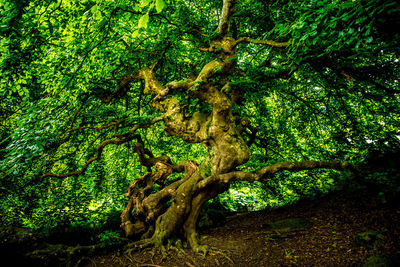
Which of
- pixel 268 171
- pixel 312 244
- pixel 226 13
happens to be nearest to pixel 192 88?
pixel 226 13

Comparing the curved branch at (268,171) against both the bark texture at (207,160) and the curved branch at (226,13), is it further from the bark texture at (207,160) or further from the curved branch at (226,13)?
the curved branch at (226,13)

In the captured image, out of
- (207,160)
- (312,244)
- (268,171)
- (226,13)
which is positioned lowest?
(312,244)

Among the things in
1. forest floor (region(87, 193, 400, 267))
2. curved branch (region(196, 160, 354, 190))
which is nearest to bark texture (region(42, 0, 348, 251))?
curved branch (region(196, 160, 354, 190))

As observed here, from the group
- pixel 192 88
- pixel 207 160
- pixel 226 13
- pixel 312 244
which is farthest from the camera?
pixel 207 160

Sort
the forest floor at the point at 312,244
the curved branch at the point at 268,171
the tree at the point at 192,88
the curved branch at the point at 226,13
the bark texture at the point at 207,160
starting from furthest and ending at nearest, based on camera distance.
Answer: the curved branch at the point at 226,13 < the bark texture at the point at 207,160 < the curved branch at the point at 268,171 < the tree at the point at 192,88 < the forest floor at the point at 312,244

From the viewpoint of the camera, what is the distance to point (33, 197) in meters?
5.64

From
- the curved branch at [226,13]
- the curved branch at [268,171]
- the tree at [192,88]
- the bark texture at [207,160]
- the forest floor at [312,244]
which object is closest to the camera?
the forest floor at [312,244]

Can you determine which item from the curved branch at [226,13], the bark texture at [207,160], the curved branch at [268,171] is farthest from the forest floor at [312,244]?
the curved branch at [226,13]

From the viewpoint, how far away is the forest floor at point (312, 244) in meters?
3.45

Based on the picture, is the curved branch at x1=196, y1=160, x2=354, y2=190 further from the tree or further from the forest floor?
the forest floor

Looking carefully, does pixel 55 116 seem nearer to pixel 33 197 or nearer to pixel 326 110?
pixel 33 197

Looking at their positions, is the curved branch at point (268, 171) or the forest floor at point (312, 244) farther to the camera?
the curved branch at point (268, 171)

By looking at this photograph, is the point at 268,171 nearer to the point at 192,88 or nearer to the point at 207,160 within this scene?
the point at 207,160

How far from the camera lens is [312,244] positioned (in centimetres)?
402
